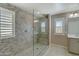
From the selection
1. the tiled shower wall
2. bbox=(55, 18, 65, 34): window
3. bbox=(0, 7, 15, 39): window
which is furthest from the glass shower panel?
bbox=(0, 7, 15, 39): window

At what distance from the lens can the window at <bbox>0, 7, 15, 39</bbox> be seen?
1.84 m

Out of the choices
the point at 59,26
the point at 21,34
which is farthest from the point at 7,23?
the point at 59,26

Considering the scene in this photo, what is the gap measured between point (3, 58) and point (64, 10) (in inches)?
57.5

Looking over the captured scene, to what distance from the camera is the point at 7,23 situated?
6.53 feet

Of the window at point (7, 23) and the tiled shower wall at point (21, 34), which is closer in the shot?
the window at point (7, 23)

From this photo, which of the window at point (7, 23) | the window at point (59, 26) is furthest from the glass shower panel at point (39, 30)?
the window at point (7, 23)

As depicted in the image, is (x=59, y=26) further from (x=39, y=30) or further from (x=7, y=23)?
(x=7, y=23)

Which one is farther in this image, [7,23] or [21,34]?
[21,34]

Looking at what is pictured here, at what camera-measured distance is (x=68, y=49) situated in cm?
204

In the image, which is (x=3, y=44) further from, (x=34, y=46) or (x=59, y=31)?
(x=59, y=31)

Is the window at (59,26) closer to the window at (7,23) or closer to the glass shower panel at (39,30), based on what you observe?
the glass shower panel at (39,30)

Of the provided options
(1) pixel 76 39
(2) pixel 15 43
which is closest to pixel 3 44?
(2) pixel 15 43

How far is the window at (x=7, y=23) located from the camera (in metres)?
1.84

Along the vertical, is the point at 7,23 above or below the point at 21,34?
above
